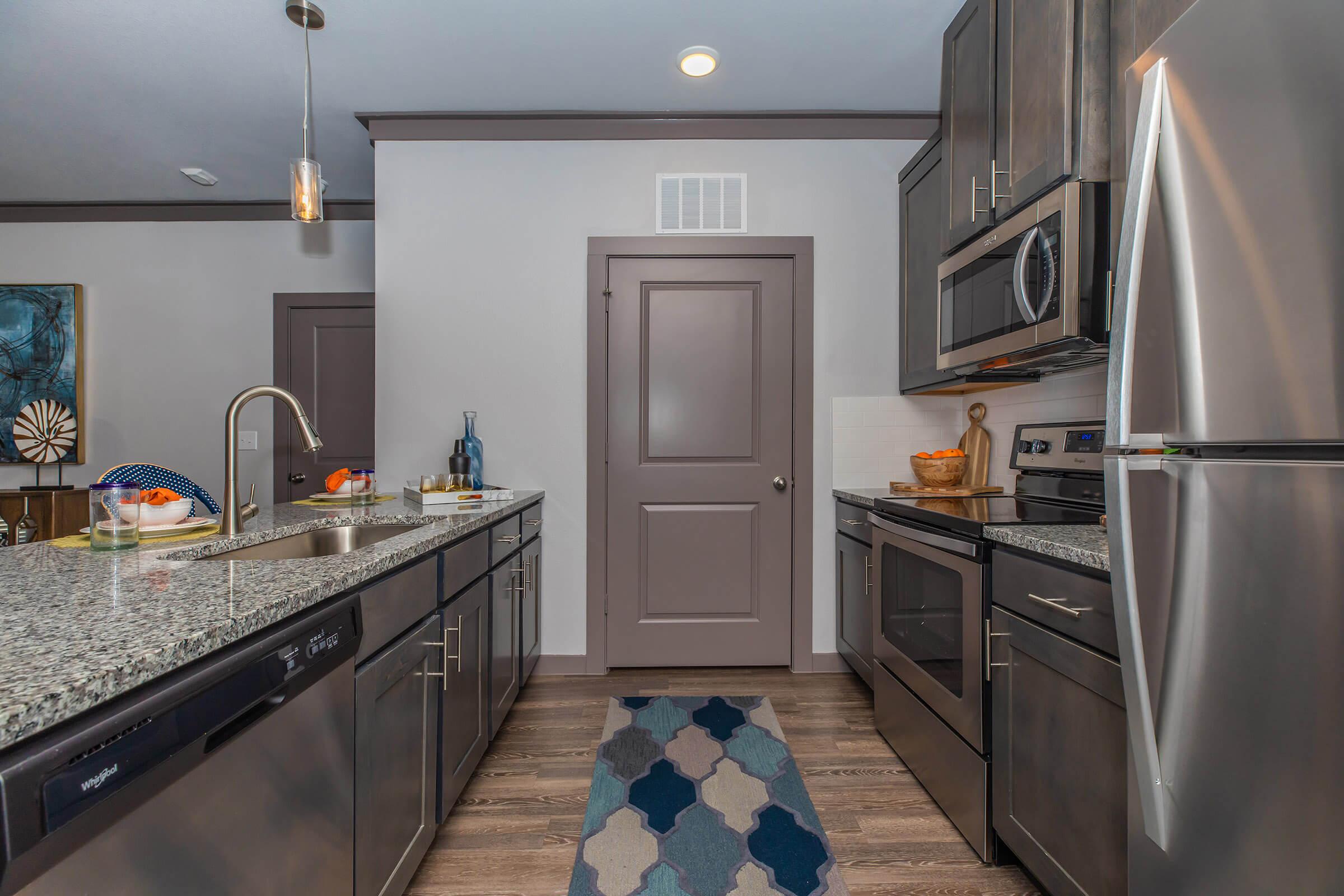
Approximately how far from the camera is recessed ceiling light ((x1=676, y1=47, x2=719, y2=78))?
2459 millimetres

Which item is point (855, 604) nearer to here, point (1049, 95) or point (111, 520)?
point (1049, 95)

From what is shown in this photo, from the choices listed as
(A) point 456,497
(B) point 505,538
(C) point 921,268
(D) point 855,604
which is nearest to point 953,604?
(D) point 855,604

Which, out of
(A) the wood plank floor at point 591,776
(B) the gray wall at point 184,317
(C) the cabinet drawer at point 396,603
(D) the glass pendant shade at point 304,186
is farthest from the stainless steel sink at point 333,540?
(B) the gray wall at point 184,317

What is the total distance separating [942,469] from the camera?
2.67 m

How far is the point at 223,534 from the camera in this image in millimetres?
1472

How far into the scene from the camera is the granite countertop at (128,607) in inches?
22.5

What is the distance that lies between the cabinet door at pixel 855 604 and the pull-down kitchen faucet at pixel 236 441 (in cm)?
197

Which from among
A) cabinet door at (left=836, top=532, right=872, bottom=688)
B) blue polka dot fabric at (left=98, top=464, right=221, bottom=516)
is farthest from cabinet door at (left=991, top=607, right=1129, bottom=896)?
blue polka dot fabric at (left=98, top=464, right=221, bottom=516)

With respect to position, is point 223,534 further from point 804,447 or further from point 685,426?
point 804,447

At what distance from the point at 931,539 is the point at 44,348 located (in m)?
5.21

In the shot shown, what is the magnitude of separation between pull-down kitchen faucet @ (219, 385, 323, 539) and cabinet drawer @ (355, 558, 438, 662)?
0.39 m

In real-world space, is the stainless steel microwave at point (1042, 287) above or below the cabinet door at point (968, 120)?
below

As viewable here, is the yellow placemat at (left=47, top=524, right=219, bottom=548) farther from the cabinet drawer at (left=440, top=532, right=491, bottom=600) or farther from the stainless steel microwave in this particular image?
the stainless steel microwave

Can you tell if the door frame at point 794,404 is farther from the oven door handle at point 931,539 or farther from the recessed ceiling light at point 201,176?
the recessed ceiling light at point 201,176
